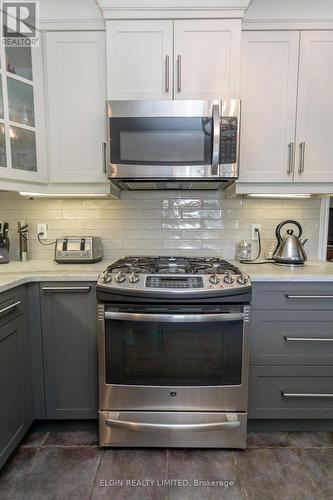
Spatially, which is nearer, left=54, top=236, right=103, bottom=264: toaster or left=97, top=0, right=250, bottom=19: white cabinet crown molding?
left=97, top=0, right=250, bottom=19: white cabinet crown molding

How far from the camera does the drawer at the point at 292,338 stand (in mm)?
1581

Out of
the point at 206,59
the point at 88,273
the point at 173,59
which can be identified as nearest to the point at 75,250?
the point at 88,273

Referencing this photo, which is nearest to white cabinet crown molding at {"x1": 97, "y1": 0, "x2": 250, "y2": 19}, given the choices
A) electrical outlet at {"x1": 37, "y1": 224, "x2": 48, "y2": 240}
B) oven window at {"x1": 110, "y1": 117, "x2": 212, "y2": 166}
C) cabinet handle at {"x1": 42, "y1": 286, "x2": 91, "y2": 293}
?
oven window at {"x1": 110, "y1": 117, "x2": 212, "y2": 166}

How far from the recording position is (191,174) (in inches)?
63.1

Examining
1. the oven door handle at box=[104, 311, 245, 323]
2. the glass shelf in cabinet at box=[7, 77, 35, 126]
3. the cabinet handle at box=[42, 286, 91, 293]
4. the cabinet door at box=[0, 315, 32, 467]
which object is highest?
the glass shelf in cabinet at box=[7, 77, 35, 126]

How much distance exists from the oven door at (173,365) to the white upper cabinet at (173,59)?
131cm

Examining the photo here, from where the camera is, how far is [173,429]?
146cm

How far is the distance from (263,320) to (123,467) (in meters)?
1.05

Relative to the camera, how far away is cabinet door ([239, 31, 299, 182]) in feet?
5.54

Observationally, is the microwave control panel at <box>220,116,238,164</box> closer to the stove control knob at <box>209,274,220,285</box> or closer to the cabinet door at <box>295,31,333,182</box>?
the cabinet door at <box>295,31,333,182</box>

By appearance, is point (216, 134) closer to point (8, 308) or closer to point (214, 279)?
point (214, 279)

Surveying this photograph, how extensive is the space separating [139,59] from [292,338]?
182 cm

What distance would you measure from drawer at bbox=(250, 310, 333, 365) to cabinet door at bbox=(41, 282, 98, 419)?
3.02ft

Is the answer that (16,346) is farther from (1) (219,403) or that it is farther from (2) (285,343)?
(2) (285,343)
